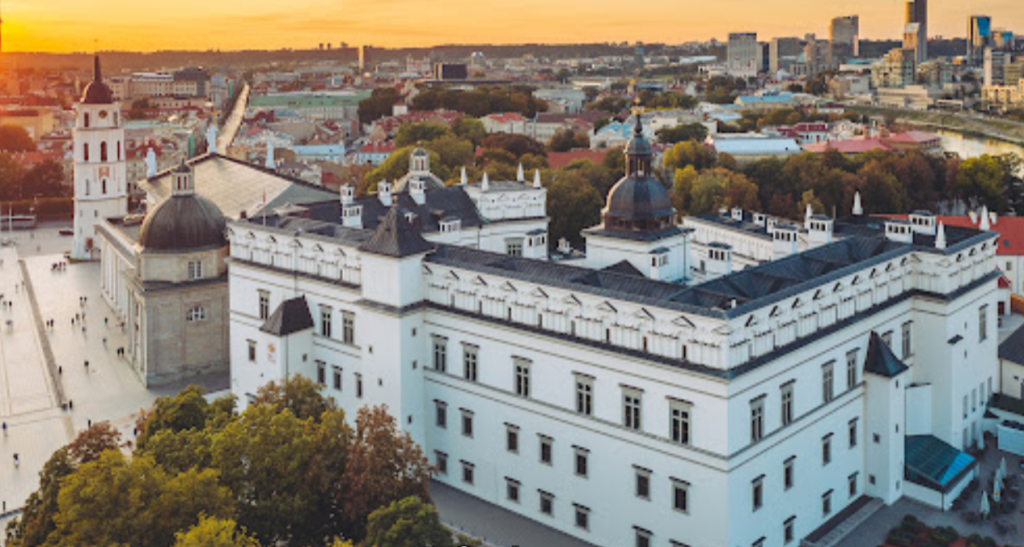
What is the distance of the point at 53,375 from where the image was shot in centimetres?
5547

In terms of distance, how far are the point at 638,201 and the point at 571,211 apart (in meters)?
38.1

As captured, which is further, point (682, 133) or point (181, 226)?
point (682, 133)

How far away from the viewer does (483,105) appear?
18850cm

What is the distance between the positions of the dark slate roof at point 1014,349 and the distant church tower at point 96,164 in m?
72.2

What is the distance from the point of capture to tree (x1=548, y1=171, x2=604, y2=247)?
80.9m

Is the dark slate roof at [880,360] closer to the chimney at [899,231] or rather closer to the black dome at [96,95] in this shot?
the chimney at [899,231]

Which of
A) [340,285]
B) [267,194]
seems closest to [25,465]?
[340,285]

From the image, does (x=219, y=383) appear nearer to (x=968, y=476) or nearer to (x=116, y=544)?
(x=116, y=544)

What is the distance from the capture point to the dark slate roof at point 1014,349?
45719 mm

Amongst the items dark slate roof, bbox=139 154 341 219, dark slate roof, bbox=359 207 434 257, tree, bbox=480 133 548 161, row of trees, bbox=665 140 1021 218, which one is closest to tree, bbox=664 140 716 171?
row of trees, bbox=665 140 1021 218

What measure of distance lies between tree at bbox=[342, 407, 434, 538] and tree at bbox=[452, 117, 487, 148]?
109338 mm

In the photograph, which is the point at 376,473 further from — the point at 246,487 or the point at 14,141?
the point at 14,141

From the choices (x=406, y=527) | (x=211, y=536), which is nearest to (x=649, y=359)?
(x=406, y=527)

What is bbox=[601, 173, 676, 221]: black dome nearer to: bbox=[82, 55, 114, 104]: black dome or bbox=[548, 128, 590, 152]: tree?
bbox=[82, 55, 114, 104]: black dome
